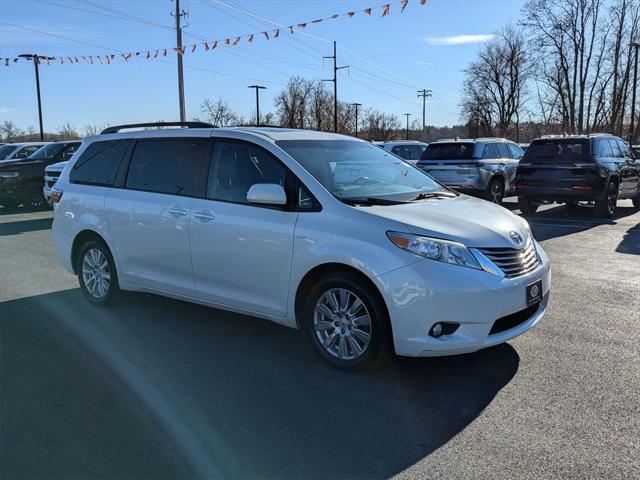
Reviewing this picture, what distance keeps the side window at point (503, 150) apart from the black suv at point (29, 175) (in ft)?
38.6

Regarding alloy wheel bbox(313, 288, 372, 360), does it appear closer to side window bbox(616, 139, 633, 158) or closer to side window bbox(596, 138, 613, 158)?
side window bbox(596, 138, 613, 158)

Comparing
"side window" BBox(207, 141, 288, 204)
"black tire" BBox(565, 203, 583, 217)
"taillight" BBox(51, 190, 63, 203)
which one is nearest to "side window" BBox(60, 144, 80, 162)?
"taillight" BBox(51, 190, 63, 203)

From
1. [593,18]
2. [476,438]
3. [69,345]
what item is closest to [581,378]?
[476,438]

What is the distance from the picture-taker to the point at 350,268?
411 centimetres

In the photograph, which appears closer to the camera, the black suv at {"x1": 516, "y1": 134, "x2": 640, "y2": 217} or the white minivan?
the white minivan

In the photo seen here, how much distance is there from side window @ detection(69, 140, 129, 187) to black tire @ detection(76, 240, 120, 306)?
655 millimetres

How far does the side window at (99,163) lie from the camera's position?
5883 mm

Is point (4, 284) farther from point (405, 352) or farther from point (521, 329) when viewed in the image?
point (521, 329)

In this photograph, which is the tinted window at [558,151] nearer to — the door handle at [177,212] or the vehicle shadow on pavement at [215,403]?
the vehicle shadow on pavement at [215,403]

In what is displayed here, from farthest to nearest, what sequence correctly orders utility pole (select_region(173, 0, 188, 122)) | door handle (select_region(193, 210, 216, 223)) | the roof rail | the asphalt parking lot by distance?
utility pole (select_region(173, 0, 188, 122))
the roof rail
door handle (select_region(193, 210, 216, 223))
the asphalt parking lot

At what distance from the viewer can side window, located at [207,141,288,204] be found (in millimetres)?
4695

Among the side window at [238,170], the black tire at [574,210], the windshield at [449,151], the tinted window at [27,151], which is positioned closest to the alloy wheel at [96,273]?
the side window at [238,170]

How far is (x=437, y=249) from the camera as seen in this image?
387cm

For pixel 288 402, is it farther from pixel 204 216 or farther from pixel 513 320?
pixel 204 216
